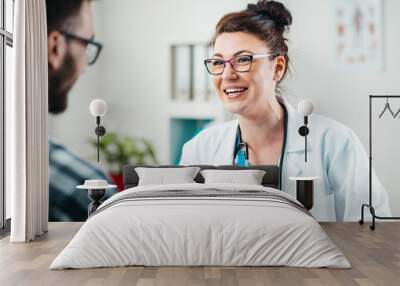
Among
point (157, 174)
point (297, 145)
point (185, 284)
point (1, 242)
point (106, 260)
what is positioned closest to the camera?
point (185, 284)

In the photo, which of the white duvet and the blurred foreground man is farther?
the blurred foreground man

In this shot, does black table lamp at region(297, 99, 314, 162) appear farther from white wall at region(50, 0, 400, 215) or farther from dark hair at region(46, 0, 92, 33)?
dark hair at region(46, 0, 92, 33)

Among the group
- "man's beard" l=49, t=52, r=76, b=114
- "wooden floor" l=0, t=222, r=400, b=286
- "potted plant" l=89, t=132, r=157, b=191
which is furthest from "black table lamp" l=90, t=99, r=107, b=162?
"wooden floor" l=0, t=222, r=400, b=286

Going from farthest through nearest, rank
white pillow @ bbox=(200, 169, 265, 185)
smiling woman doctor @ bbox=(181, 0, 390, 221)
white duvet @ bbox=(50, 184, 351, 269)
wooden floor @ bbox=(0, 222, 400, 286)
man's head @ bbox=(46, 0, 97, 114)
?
man's head @ bbox=(46, 0, 97, 114) < smiling woman doctor @ bbox=(181, 0, 390, 221) < white pillow @ bbox=(200, 169, 265, 185) < white duvet @ bbox=(50, 184, 351, 269) < wooden floor @ bbox=(0, 222, 400, 286)

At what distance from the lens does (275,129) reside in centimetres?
755

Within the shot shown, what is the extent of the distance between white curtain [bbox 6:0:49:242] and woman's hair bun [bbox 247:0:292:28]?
101 inches

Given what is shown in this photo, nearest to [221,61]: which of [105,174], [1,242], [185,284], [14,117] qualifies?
[105,174]

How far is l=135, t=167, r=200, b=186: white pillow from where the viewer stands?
694 cm

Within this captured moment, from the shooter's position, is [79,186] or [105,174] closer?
[79,186]

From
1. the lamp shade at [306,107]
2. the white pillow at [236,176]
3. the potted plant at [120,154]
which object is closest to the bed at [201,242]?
the white pillow at [236,176]

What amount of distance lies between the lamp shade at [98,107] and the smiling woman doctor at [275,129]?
1336 mm

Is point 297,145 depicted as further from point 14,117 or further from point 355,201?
point 14,117

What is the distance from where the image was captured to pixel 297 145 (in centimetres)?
752

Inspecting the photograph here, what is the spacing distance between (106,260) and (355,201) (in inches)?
151
